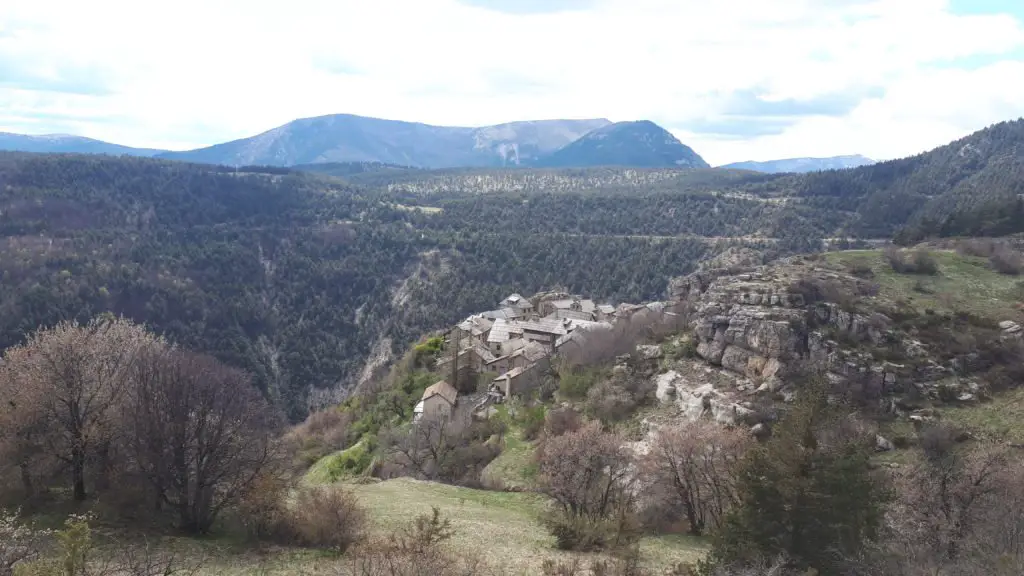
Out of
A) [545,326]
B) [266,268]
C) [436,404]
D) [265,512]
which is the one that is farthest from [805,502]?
[266,268]

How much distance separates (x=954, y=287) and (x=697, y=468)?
25272mm

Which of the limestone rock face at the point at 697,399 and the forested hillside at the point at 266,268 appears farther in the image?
the forested hillside at the point at 266,268

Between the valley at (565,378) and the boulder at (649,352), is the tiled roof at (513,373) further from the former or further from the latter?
the boulder at (649,352)

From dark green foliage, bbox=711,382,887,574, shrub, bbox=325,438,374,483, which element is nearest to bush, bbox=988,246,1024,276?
dark green foliage, bbox=711,382,887,574

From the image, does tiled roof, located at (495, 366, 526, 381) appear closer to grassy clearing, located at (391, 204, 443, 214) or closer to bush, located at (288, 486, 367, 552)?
bush, located at (288, 486, 367, 552)

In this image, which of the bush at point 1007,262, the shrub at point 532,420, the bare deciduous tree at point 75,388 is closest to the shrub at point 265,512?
the bare deciduous tree at point 75,388

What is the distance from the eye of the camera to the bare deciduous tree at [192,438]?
62.8ft

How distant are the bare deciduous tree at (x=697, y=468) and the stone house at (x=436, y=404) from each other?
21.4 metres

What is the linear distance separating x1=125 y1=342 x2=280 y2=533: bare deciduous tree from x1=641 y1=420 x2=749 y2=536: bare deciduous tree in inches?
571

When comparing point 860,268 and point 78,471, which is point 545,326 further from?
point 78,471

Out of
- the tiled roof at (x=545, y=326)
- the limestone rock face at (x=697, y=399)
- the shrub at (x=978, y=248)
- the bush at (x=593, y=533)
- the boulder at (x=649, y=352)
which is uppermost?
the shrub at (x=978, y=248)

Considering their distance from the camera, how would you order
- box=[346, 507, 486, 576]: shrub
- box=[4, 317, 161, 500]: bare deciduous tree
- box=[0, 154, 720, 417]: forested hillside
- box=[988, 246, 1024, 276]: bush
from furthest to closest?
1. box=[0, 154, 720, 417]: forested hillside
2. box=[988, 246, 1024, 276]: bush
3. box=[4, 317, 161, 500]: bare deciduous tree
4. box=[346, 507, 486, 576]: shrub

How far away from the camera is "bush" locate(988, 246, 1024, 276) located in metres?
39.7

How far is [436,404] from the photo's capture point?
44219 millimetres
